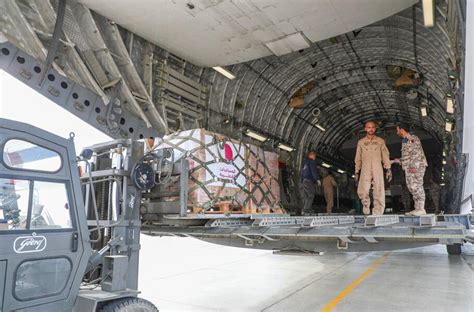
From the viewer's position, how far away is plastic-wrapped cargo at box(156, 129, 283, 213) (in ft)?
17.4

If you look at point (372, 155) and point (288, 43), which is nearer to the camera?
point (372, 155)

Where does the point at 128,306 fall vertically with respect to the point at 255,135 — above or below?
below

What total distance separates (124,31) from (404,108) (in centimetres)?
1461

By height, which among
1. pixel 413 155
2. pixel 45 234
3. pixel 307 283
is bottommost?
pixel 307 283

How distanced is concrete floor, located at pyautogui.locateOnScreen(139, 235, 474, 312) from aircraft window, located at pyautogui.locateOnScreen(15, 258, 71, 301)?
2351mm

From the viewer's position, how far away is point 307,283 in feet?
21.6

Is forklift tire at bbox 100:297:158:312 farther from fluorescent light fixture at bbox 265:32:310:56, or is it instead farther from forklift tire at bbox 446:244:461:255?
forklift tire at bbox 446:244:461:255

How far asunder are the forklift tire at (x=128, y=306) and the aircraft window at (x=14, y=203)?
39.7 inches

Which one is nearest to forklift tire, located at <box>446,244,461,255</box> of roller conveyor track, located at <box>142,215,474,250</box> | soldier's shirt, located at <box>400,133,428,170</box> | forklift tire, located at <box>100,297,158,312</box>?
soldier's shirt, located at <box>400,133,428,170</box>

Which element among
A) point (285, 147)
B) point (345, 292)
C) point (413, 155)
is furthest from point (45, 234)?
point (285, 147)

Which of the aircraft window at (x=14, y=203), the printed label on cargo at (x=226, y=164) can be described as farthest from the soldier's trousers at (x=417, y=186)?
the aircraft window at (x=14, y=203)

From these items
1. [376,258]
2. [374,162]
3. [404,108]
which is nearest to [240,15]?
[374,162]

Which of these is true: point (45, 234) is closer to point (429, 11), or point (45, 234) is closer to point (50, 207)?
point (50, 207)

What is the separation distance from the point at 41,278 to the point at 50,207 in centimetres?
56
